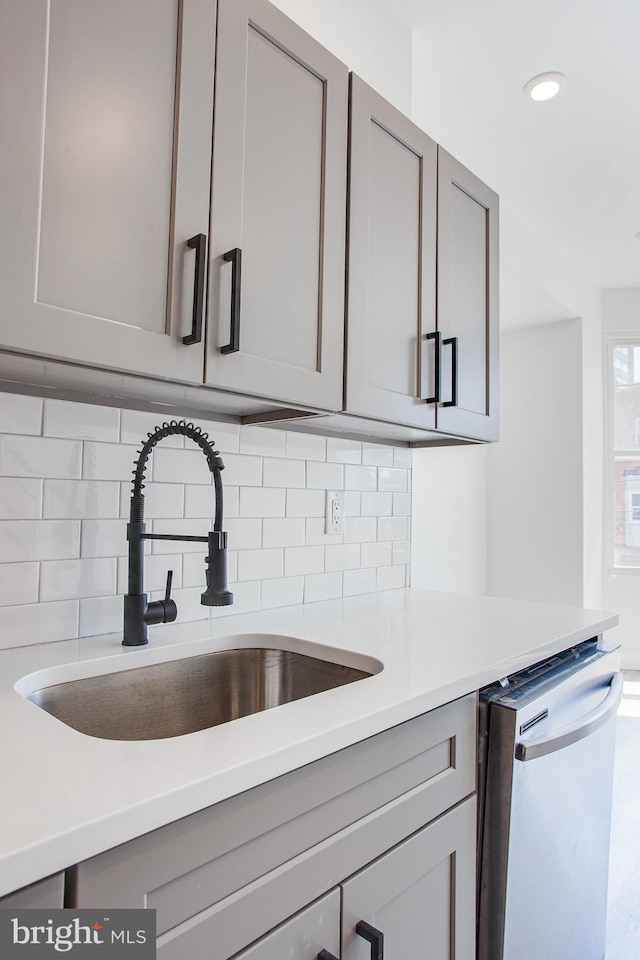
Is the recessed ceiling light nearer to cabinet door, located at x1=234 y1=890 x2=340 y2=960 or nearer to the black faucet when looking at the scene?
the black faucet

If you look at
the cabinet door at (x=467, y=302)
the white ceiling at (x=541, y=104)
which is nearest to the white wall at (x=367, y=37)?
the white ceiling at (x=541, y=104)

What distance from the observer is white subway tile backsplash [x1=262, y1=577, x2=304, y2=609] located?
5.39 ft

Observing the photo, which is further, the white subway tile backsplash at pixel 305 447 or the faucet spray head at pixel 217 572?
the white subway tile backsplash at pixel 305 447

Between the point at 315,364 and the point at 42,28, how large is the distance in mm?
721

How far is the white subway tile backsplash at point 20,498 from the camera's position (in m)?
1.14

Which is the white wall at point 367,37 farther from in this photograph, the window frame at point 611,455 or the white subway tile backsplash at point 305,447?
the window frame at point 611,455

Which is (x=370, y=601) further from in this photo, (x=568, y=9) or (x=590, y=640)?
(x=568, y=9)

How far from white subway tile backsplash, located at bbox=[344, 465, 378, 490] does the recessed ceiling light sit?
5.67ft

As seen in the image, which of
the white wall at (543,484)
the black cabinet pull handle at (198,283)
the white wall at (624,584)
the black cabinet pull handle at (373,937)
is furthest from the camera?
the white wall at (624,584)

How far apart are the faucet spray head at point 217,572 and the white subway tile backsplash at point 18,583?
1.06 feet

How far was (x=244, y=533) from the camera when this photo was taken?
1591 mm

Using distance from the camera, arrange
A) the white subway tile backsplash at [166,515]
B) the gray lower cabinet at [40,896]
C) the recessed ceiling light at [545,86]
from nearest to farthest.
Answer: the gray lower cabinet at [40,896] < the white subway tile backsplash at [166,515] < the recessed ceiling light at [545,86]

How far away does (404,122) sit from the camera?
63.8 inches

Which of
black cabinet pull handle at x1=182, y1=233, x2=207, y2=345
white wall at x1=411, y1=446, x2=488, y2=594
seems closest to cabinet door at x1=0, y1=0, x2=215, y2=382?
black cabinet pull handle at x1=182, y1=233, x2=207, y2=345
